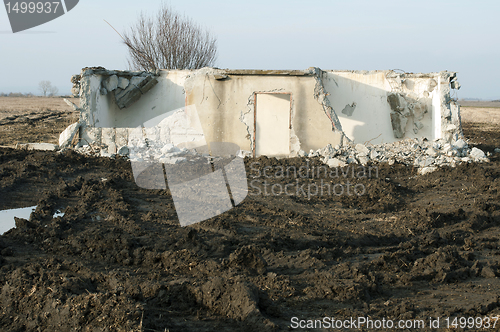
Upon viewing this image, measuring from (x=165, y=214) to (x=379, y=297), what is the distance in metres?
4.18

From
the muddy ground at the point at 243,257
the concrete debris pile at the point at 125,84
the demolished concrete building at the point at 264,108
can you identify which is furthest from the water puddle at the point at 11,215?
the concrete debris pile at the point at 125,84

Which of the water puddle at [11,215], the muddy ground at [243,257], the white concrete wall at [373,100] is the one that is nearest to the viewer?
the muddy ground at [243,257]

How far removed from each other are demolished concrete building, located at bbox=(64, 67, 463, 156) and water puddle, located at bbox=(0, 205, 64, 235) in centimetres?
513

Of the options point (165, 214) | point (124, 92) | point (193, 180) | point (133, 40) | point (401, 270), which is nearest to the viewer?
point (401, 270)

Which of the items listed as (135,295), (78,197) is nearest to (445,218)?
(135,295)

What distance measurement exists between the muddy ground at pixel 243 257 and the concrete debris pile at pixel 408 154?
2056 millimetres

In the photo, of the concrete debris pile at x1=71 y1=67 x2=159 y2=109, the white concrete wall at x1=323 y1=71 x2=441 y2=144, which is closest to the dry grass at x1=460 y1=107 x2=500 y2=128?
the white concrete wall at x1=323 y1=71 x2=441 y2=144

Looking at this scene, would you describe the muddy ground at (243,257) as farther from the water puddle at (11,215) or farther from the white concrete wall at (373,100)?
the white concrete wall at (373,100)

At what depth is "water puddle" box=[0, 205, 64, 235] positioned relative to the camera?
250 inches

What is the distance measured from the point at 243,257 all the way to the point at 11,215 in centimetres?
456

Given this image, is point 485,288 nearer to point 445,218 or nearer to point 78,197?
point 445,218

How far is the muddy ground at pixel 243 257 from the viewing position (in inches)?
140

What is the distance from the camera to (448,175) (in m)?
10.5

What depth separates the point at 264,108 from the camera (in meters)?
13.7
